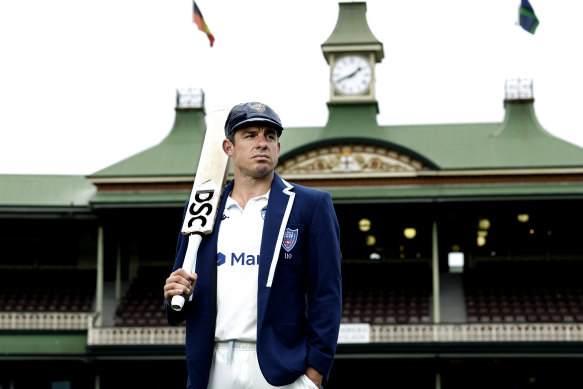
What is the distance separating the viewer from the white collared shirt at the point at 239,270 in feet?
15.8

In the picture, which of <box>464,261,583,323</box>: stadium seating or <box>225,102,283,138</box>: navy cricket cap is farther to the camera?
<box>464,261,583,323</box>: stadium seating

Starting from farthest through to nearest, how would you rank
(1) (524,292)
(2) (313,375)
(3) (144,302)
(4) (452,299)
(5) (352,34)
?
(5) (352,34) < (3) (144,302) < (4) (452,299) < (1) (524,292) < (2) (313,375)

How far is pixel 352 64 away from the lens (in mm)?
31266

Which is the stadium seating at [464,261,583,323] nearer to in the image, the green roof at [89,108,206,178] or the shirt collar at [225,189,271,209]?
the green roof at [89,108,206,178]

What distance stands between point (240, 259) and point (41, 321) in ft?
79.0

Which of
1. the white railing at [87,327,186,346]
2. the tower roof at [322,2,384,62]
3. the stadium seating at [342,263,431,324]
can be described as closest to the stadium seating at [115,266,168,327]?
the white railing at [87,327,186,346]

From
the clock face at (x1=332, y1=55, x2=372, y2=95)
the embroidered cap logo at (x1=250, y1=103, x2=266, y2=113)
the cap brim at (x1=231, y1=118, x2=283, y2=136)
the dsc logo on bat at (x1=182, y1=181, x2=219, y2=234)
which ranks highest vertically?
the clock face at (x1=332, y1=55, x2=372, y2=95)

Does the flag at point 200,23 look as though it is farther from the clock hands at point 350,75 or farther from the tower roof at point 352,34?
the clock hands at point 350,75

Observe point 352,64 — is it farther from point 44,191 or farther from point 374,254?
point 44,191

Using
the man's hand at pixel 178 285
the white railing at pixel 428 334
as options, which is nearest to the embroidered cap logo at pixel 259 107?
the man's hand at pixel 178 285

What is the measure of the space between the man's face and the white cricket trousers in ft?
2.80

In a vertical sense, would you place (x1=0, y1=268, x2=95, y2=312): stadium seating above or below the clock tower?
below

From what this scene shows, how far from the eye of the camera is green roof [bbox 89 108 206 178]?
98.6 ft

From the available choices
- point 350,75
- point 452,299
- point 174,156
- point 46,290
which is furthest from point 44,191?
point 452,299
